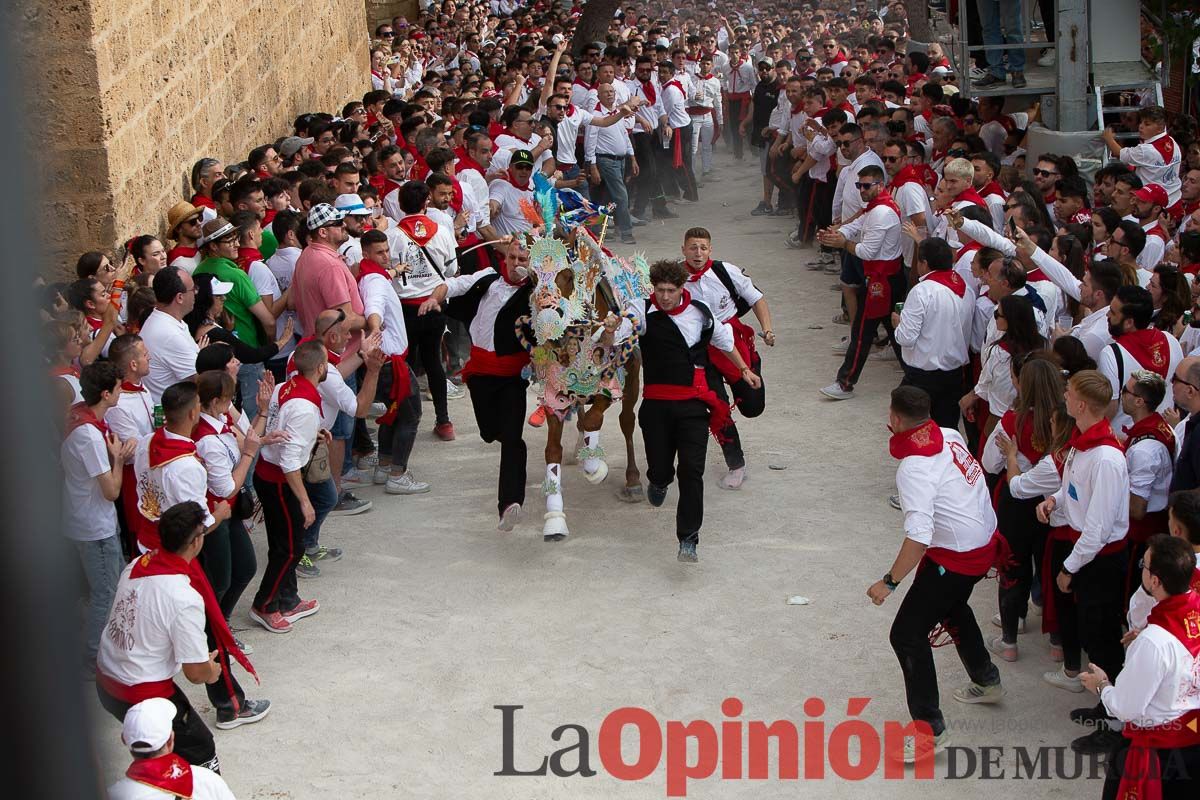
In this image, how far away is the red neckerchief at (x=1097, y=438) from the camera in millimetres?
5223

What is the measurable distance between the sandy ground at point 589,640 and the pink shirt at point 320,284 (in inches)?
50.3

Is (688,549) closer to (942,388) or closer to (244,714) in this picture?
(942,388)

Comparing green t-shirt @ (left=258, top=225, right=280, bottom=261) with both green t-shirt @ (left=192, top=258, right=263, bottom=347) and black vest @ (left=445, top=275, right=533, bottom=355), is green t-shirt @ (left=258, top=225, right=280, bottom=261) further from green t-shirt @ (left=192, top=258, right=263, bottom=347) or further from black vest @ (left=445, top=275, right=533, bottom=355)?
black vest @ (left=445, top=275, right=533, bottom=355)

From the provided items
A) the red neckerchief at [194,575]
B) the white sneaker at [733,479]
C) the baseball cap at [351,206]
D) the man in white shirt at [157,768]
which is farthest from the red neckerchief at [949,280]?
the man in white shirt at [157,768]

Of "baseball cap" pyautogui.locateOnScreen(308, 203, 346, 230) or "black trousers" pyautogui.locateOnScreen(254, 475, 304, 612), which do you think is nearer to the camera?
"black trousers" pyautogui.locateOnScreen(254, 475, 304, 612)

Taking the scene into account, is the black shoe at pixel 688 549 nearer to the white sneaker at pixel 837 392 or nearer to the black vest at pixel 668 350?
the black vest at pixel 668 350

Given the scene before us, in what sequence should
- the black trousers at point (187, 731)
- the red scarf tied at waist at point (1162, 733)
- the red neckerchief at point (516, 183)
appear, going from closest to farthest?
the red scarf tied at waist at point (1162, 733)
the black trousers at point (187, 731)
the red neckerchief at point (516, 183)

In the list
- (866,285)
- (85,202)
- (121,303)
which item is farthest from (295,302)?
(866,285)

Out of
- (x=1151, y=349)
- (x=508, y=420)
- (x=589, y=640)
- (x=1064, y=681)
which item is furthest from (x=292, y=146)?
(x=1064, y=681)

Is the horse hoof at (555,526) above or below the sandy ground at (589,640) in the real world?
above

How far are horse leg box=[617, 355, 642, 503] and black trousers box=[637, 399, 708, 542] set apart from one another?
49 cm

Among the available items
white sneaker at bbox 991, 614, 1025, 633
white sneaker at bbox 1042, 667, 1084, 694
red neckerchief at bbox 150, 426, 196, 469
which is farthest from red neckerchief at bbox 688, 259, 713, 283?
red neckerchief at bbox 150, 426, 196, 469

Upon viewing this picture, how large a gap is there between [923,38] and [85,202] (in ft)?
52.2

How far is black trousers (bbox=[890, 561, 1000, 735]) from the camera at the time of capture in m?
5.32
